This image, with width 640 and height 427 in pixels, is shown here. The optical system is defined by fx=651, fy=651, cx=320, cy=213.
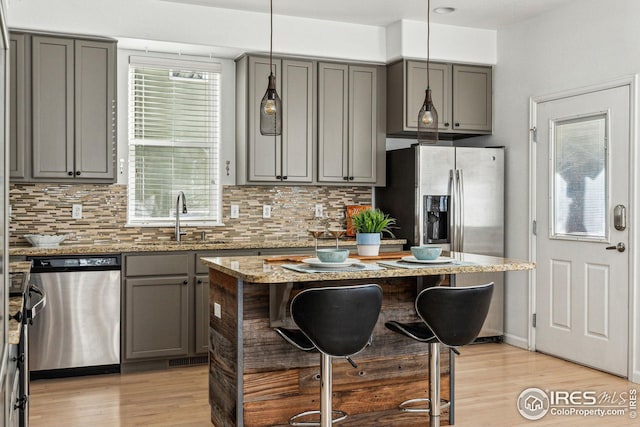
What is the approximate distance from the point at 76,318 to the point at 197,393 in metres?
1.06

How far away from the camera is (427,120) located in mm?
3773

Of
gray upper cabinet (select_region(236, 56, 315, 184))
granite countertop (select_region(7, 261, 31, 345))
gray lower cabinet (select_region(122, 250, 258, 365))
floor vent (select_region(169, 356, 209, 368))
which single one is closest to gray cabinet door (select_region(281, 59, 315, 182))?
→ gray upper cabinet (select_region(236, 56, 315, 184))

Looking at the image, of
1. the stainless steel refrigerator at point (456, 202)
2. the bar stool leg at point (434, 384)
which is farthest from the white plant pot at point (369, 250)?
the stainless steel refrigerator at point (456, 202)

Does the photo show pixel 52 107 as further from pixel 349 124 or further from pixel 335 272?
pixel 335 272

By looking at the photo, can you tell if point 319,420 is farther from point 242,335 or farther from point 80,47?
point 80,47

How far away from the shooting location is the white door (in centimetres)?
462

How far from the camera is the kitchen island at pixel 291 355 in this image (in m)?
3.16

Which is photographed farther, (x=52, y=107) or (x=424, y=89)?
(x=424, y=89)

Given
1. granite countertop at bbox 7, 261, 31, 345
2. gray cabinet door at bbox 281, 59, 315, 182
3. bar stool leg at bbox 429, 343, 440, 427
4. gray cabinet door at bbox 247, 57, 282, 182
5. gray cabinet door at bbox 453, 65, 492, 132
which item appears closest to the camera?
granite countertop at bbox 7, 261, 31, 345

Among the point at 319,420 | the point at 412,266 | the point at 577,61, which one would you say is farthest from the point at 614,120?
the point at 319,420

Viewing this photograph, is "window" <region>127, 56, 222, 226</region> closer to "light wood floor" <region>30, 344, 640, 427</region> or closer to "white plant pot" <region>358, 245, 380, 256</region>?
"light wood floor" <region>30, 344, 640, 427</region>

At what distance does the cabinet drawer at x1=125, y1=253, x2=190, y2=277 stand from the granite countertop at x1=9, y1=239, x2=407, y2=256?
0.18 feet

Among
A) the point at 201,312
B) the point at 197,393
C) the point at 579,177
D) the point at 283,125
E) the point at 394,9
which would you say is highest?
the point at 394,9

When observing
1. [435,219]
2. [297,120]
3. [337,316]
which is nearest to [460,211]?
[435,219]
